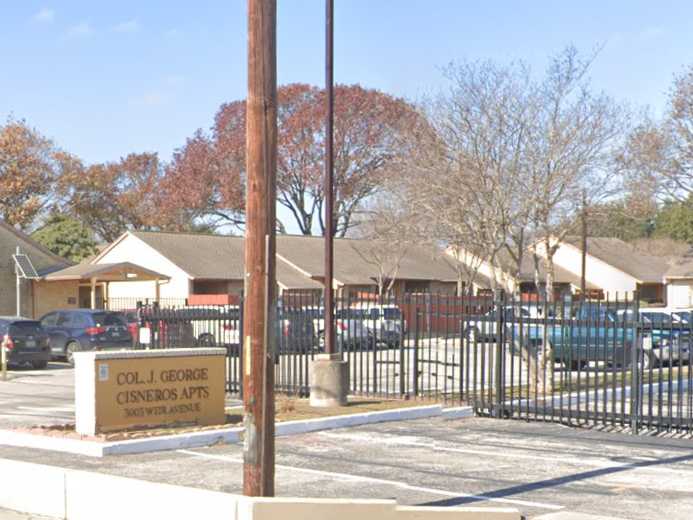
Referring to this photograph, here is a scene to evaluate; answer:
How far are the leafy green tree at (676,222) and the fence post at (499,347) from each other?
3028cm

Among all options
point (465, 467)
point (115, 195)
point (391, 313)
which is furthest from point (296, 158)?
point (465, 467)

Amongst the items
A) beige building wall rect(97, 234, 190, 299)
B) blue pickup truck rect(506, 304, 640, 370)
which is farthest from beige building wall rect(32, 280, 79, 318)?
blue pickup truck rect(506, 304, 640, 370)

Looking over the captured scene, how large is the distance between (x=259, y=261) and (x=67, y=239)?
186ft

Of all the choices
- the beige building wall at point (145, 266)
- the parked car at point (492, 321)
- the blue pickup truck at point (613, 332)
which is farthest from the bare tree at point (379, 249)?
the blue pickup truck at point (613, 332)

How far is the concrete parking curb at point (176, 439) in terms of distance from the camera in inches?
519

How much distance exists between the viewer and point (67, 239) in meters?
63.3

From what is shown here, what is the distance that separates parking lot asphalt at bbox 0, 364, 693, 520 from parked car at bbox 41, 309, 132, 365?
572 inches

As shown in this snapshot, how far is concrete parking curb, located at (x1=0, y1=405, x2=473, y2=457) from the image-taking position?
43.2 feet

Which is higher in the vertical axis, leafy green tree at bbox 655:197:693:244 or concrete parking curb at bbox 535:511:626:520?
leafy green tree at bbox 655:197:693:244

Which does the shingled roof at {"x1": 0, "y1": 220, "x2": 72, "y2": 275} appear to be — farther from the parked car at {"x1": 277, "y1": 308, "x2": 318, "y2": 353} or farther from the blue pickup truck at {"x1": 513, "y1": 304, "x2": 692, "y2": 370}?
the blue pickup truck at {"x1": 513, "y1": 304, "x2": 692, "y2": 370}

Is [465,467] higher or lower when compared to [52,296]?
lower

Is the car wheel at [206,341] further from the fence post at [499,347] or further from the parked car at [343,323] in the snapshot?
the fence post at [499,347]

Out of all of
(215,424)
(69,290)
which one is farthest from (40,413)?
(69,290)

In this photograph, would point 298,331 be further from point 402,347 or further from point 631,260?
point 631,260
